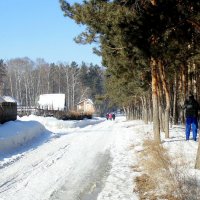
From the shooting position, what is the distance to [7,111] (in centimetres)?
2745

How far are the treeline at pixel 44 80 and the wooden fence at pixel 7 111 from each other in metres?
77.0

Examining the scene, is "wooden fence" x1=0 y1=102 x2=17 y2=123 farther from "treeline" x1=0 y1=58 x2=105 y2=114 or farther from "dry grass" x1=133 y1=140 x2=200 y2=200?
"treeline" x1=0 y1=58 x2=105 y2=114

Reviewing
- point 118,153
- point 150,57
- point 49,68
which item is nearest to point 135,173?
point 118,153

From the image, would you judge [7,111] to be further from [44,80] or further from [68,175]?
[44,80]

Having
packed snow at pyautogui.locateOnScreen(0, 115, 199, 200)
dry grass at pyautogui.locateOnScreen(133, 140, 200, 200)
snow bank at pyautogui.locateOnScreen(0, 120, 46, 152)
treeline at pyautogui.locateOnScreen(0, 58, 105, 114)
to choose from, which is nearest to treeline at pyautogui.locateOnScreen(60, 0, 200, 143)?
packed snow at pyautogui.locateOnScreen(0, 115, 199, 200)

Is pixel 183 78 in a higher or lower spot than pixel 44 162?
higher

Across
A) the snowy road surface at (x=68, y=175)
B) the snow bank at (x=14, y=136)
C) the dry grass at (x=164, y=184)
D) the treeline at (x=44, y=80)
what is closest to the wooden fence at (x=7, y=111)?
the snow bank at (x=14, y=136)

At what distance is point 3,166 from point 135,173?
174 inches

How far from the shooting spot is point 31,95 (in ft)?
375

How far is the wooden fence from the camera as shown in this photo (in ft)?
85.2

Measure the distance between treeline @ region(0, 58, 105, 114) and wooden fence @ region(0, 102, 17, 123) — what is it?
7703 centimetres

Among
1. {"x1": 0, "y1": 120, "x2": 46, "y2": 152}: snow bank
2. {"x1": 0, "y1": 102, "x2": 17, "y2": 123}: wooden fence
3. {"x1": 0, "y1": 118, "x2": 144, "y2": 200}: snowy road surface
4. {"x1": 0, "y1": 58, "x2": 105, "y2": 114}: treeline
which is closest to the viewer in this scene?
{"x1": 0, "y1": 118, "x2": 144, "y2": 200}: snowy road surface

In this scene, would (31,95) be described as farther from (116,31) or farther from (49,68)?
(116,31)

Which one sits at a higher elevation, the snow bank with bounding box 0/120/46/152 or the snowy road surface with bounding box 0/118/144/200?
the snow bank with bounding box 0/120/46/152
